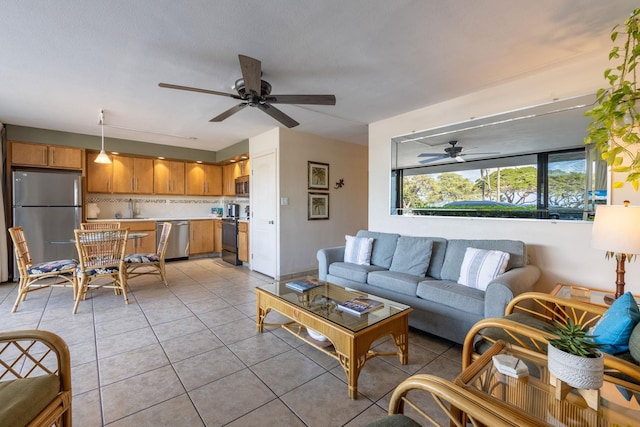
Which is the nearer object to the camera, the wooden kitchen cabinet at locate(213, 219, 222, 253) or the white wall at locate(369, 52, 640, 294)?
the white wall at locate(369, 52, 640, 294)

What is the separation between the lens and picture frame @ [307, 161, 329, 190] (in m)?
4.81

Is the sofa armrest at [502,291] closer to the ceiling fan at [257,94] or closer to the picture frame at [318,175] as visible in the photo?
the ceiling fan at [257,94]

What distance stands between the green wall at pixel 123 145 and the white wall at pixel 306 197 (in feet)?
4.12

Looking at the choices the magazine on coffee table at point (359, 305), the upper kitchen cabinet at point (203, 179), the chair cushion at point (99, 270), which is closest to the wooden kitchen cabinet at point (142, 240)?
the upper kitchen cabinet at point (203, 179)

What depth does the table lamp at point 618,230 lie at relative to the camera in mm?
1586

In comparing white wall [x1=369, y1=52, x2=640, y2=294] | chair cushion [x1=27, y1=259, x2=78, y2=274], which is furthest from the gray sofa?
chair cushion [x1=27, y1=259, x2=78, y2=274]

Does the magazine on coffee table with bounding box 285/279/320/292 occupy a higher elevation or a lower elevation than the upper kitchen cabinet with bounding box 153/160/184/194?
lower

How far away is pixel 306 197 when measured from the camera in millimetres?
4754

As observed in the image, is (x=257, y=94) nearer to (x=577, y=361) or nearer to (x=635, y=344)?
(x=577, y=361)

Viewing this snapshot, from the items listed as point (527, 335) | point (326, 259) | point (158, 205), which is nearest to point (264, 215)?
point (326, 259)

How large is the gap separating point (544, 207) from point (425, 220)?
4.03ft

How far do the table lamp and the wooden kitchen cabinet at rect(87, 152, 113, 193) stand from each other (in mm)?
6941

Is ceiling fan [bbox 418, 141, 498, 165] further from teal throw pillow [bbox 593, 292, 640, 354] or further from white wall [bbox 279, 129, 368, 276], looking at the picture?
teal throw pillow [bbox 593, 292, 640, 354]

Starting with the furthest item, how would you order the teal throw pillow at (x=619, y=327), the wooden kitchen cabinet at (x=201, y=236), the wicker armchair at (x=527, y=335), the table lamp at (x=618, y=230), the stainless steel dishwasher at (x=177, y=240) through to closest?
the wooden kitchen cabinet at (x=201, y=236)
the stainless steel dishwasher at (x=177, y=240)
the table lamp at (x=618, y=230)
the teal throw pillow at (x=619, y=327)
the wicker armchair at (x=527, y=335)
